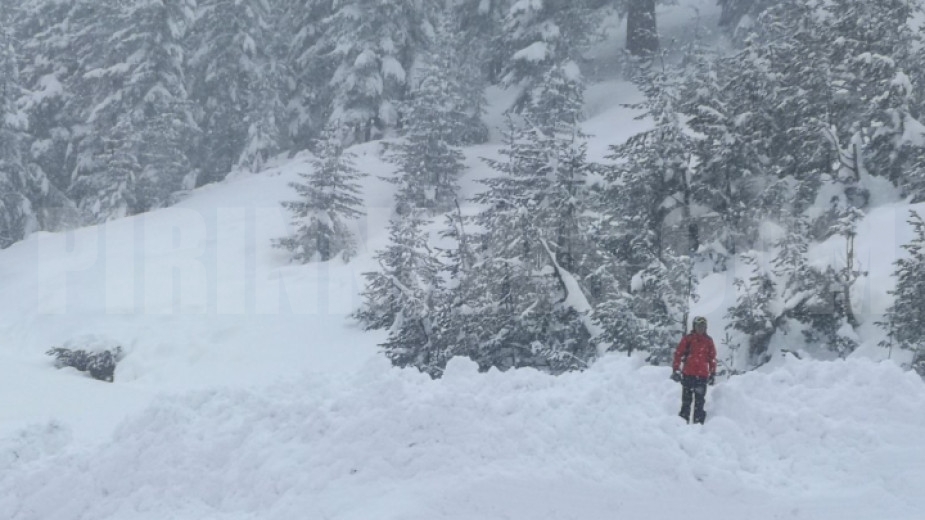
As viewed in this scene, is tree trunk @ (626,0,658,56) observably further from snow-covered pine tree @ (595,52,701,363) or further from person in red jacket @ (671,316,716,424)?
person in red jacket @ (671,316,716,424)

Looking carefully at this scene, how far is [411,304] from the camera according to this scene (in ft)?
48.4

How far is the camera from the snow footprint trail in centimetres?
835

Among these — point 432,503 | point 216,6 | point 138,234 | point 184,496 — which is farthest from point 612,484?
point 216,6

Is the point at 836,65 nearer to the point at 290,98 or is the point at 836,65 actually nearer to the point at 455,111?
the point at 455,111

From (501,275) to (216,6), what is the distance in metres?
25.6

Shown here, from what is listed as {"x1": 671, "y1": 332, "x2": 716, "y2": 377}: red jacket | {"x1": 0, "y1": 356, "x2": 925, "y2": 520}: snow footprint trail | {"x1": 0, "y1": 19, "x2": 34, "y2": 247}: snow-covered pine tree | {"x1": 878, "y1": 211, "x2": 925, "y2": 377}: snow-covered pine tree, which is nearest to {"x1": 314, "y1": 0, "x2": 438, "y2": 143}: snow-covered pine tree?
{"x1": 0, "y1": 19, "x2": 34, "y2": 247}: snow-covered pine tree

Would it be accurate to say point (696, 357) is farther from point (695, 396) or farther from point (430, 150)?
point (430, 150)

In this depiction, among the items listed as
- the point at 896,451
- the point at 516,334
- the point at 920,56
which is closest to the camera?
the point at 896,451

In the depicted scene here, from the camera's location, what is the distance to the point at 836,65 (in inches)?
653

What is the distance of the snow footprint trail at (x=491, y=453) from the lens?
→ 27.4 ft

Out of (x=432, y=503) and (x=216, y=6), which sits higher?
(x=216, y=6)

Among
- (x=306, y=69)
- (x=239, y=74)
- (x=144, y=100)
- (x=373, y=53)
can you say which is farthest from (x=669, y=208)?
(x=239, y=74)

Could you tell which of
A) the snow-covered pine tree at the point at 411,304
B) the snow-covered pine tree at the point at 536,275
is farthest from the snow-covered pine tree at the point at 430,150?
the snow-covered pine tree at the point at 536,275

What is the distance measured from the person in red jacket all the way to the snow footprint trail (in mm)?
305
